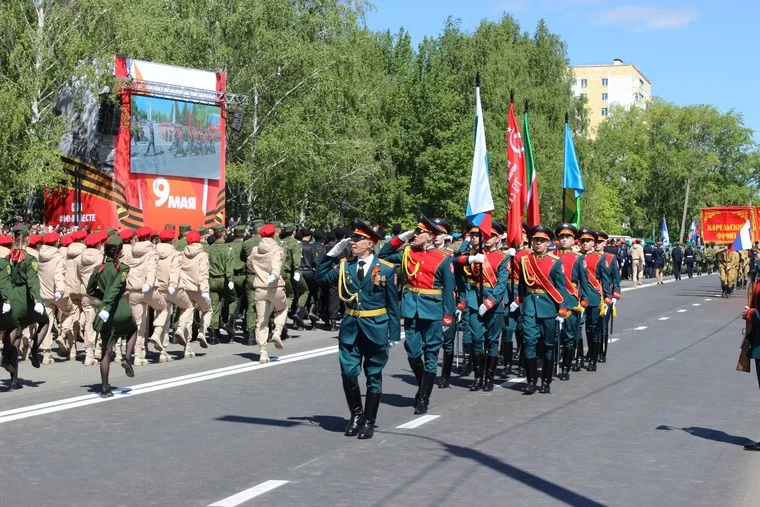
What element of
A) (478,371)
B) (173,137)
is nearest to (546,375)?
(478,371)

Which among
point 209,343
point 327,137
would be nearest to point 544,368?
point 209,343

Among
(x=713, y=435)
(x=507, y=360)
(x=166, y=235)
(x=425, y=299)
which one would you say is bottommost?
(x=713, y=435)

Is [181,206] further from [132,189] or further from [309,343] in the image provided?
[309,343]

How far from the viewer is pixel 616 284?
1717cm

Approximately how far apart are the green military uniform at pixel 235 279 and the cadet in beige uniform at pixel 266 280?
3.04 metres

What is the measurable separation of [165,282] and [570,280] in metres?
5.82

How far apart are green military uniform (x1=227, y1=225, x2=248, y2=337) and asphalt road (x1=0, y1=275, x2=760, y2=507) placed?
3.63 m

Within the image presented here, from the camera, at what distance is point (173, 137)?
118 ft

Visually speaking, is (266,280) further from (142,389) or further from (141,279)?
(142,389)

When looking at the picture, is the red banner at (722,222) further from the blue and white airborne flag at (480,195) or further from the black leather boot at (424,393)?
the black leather boot at (424,393)

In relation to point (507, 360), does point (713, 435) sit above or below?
below

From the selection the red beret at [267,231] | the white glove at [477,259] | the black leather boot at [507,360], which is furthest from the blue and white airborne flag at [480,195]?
the red beret at [267,231]

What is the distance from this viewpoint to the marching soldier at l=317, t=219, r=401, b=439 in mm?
10320

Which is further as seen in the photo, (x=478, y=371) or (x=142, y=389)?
(x=478, y=371)
